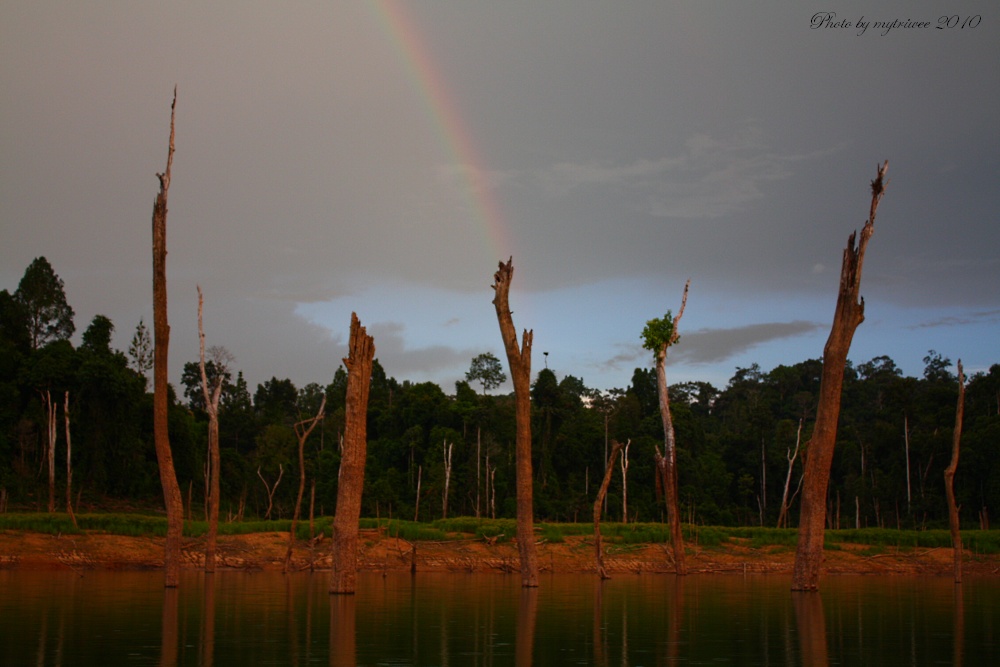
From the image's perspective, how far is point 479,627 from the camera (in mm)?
18078

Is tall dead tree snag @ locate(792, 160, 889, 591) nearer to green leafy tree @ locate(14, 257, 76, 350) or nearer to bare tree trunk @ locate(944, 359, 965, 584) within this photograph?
bare tree trunk @ locate(944, 359, 965, 584)

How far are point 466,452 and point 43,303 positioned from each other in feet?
126

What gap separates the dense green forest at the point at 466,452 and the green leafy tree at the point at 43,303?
12 cm

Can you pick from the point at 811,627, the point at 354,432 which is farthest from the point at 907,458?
the point at 354,432

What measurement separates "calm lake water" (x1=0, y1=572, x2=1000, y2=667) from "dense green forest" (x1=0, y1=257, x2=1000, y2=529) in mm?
39718

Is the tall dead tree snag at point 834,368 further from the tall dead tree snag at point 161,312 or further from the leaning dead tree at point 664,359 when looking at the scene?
the tall dead tree snag at point 161,312

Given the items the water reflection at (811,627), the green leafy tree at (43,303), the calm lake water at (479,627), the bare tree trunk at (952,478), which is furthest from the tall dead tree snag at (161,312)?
the green leafy tree at (43,303)

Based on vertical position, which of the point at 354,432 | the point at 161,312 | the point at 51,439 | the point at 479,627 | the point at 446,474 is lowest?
the point at 479,627

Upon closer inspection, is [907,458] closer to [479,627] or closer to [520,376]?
[520,376]

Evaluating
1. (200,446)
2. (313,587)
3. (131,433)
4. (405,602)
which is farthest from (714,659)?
(200,446)

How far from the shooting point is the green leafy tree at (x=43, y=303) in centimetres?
8400

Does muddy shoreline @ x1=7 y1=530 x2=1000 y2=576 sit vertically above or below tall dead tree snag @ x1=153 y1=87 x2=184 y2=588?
below

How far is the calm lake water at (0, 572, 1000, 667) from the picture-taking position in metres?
13.1

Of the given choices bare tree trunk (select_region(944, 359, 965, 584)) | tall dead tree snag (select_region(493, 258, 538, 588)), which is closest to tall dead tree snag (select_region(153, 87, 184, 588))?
tall dead tree snag (select_region(493, 258, 538, 588))
